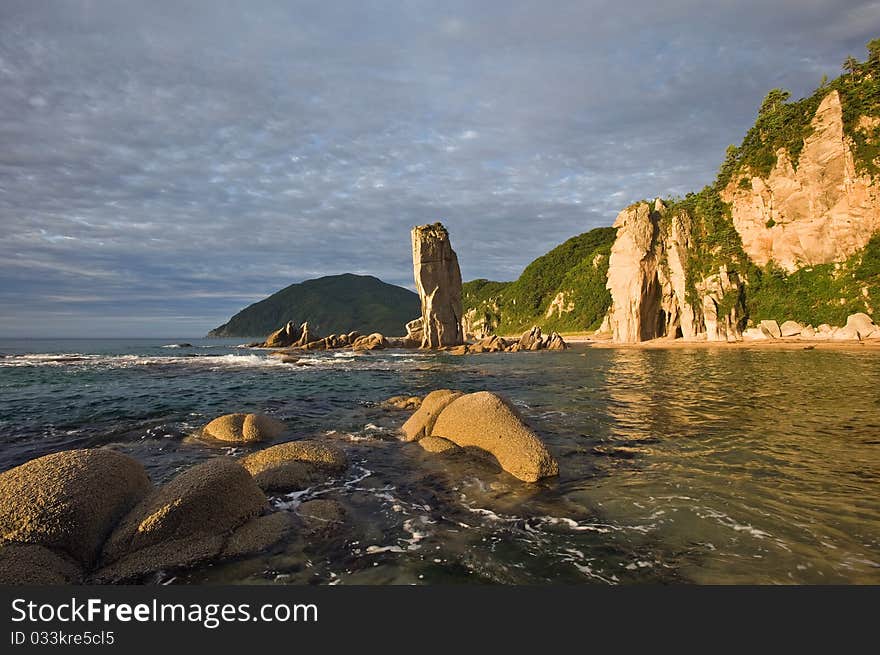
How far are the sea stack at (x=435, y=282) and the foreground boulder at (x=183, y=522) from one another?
6893 cm

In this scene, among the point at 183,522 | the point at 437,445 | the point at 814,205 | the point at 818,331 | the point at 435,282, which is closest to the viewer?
the point at 183,522

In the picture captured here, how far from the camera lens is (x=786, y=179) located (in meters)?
53.1

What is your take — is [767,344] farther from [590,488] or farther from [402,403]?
[590,488]

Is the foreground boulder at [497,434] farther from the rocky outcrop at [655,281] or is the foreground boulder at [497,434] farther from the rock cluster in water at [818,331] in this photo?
the rocky outcrop at [655,281]

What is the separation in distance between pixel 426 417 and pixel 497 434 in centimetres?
323

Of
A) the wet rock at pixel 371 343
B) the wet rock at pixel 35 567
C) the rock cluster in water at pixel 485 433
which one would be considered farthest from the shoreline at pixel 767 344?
the wet rock at pixel 35 567

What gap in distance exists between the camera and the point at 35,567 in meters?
4.54

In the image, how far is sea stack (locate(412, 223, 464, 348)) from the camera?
74.8m

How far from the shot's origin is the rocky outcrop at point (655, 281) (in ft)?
204

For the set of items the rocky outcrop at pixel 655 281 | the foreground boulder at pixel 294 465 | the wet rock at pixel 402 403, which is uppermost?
the rocky outcrop at pixel 655 281

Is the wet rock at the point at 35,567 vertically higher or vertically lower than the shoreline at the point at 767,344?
lower

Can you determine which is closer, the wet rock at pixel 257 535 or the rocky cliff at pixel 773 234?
the wet rock at pixel 257 535

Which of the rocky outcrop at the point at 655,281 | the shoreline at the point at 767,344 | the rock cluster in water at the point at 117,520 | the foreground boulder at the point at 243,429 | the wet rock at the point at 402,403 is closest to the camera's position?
the rock cluster in water at the point at 117,520

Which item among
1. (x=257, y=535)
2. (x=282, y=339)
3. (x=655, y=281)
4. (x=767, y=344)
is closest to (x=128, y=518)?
(x=257, y=535)
